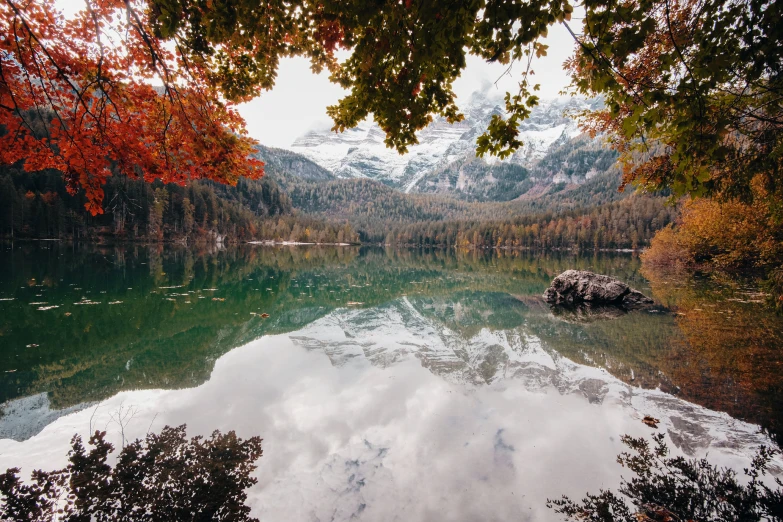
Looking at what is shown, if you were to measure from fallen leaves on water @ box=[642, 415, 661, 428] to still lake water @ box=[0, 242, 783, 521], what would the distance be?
182 mm

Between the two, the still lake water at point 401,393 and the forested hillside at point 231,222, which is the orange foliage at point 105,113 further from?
the forested hillside at point 231,222

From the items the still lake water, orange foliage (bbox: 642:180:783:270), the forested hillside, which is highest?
the forested hillside

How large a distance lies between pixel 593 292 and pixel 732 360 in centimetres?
1011

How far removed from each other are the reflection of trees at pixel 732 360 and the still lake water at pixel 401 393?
0.06m

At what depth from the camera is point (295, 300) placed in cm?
2000

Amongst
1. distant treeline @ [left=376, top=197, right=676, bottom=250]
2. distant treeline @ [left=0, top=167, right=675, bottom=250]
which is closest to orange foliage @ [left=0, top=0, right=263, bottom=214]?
distant treeline @ [left=0, top=167, right=675, bottom=250]

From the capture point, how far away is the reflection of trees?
6492mm

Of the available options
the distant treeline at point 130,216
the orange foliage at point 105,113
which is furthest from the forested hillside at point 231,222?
the orange foliage at point 105,113

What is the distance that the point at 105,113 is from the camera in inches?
229

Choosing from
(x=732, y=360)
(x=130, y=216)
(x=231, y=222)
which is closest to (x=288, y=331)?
(x=732, y=360)

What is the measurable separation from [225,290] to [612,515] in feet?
75.1

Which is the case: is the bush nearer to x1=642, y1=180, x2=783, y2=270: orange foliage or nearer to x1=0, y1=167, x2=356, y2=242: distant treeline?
x1=642, y1=180, x2=783, y2=270: orange foliage

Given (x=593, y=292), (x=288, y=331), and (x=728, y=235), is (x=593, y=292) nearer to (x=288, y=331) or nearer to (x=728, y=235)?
(x=728, y=235)

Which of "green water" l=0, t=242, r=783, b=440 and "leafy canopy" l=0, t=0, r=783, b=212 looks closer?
"leafy canopy" l=0, t=0, r=783, b=212
